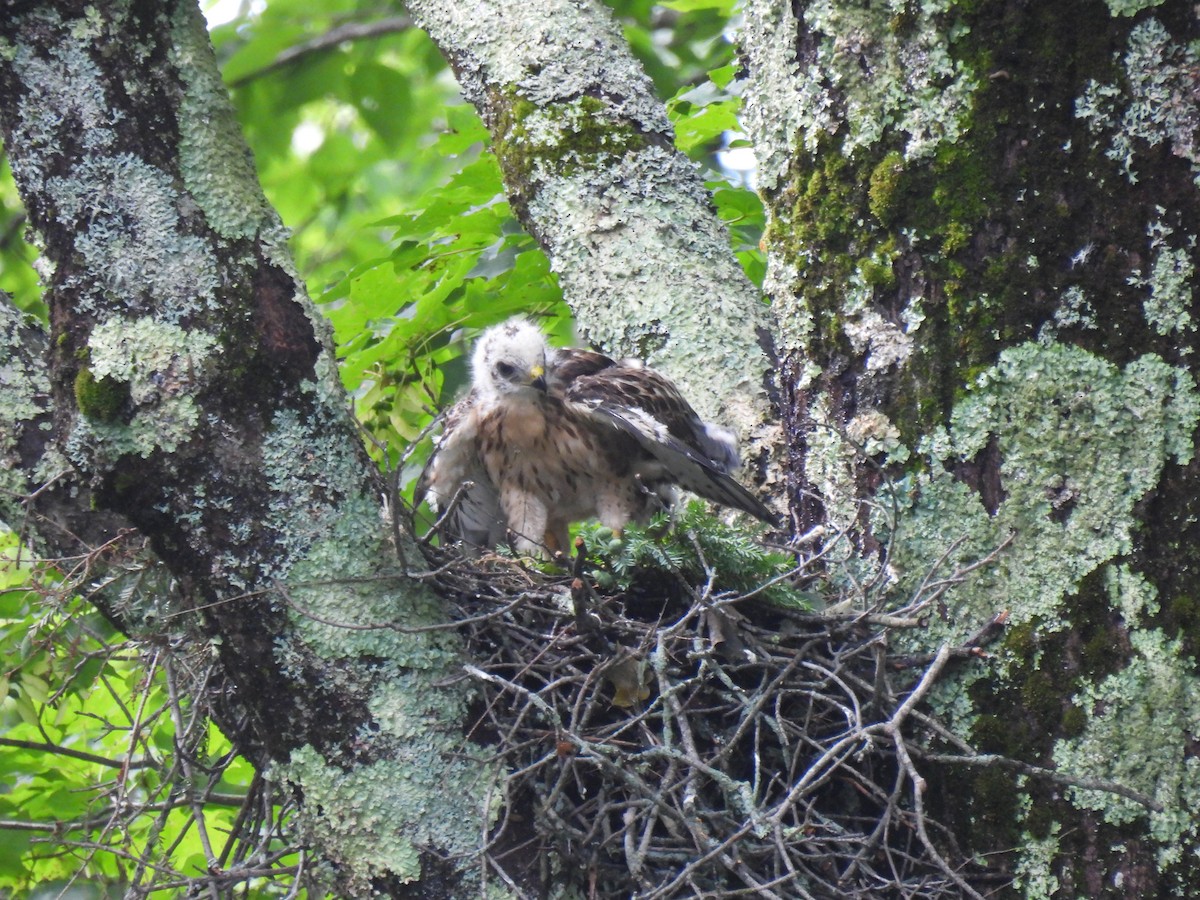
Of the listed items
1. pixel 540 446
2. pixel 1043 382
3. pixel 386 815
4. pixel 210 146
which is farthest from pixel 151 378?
pixel 540 446

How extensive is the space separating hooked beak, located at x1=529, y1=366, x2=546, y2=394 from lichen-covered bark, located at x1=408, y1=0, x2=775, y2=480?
0.65 feet

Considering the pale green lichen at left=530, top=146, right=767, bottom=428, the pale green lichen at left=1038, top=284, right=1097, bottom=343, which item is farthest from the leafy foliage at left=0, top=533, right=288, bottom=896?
the pale green lichen at left=1038, top=284, right=1097, bottom=343

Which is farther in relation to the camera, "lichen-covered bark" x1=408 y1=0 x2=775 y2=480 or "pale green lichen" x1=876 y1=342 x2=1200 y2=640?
"lichen-covered bark" x1=408 y1=0 x2=775 y2=480

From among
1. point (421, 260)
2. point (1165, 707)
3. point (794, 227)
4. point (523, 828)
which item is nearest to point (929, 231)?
point (794, 227)

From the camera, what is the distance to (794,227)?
2824 millimetres

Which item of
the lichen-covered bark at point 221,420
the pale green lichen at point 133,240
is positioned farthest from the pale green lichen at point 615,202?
the pale green lichen at point 133,240

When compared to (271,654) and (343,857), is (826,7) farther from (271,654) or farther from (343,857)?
(343,857)

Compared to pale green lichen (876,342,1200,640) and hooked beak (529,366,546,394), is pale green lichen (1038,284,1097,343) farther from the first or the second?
hooked beak (529,366,546,394)

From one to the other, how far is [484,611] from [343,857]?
1.94 ft

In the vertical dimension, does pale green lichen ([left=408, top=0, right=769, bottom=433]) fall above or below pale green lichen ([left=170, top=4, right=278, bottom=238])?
below

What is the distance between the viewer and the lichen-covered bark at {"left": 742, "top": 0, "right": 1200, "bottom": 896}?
7.49ft

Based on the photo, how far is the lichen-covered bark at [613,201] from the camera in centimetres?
360

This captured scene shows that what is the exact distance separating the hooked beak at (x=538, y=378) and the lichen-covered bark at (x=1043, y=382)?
135 cm

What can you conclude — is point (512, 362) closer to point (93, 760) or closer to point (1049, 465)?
point (93, 760)
